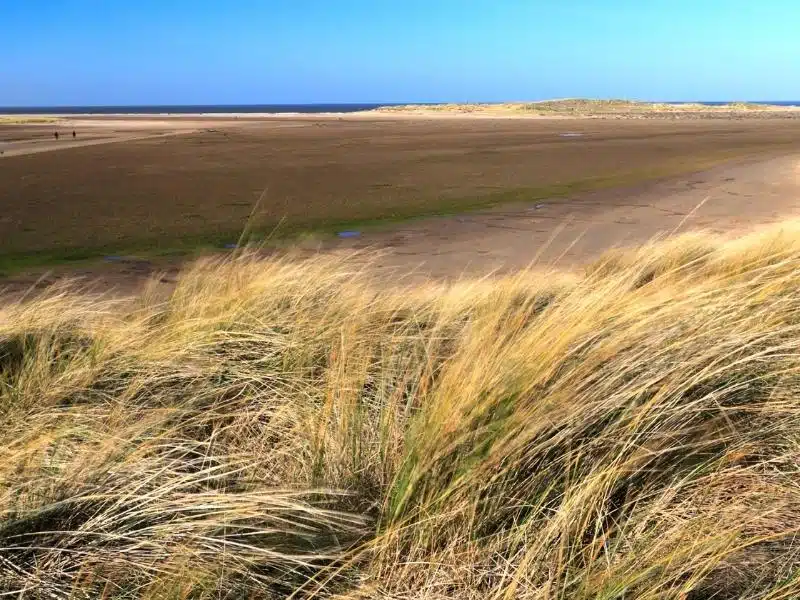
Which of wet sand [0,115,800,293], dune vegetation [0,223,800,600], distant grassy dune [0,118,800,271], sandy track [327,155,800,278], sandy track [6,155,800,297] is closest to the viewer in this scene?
dune vegetation [0,223,800,600]

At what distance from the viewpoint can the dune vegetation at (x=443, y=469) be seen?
1.69 metres

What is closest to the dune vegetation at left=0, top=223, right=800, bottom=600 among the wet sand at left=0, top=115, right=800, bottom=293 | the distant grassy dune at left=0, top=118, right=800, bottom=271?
the wet sand at left=0, top=115, right=800, bottom=293

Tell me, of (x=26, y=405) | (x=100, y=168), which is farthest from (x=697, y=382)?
(x=100, y=168)

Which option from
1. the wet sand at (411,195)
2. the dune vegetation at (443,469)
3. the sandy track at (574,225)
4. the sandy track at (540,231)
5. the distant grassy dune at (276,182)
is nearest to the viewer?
the dune vegetation at (443,469)

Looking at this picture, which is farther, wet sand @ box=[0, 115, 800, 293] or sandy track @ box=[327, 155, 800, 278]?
wet sand @ box=[0, 115, 800, 293]

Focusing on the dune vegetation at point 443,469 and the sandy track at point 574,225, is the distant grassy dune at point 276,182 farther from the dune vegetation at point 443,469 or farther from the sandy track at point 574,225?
the dune vegetation at point 443,469

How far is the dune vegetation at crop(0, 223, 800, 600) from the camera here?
1.69 metres

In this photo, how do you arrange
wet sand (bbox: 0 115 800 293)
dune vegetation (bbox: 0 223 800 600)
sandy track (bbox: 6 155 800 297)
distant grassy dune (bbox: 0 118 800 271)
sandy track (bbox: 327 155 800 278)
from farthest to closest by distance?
distant grassy dune (bbox: 0 118 800 271) → wet sand (bbox: 0 115 800 293) → sandy track (bbox: 327 155 800 278) → sandy track (bbox: 6 155 800 297) → dune vegetation (bbox: 0 223 800 600)

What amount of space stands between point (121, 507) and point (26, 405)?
1.16 metres

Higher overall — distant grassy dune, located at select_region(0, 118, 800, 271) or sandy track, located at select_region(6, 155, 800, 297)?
distant grassy dune, located at select_region(0, 118, 800, 271)

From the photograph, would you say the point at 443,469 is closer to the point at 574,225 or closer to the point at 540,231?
the point at 540,231

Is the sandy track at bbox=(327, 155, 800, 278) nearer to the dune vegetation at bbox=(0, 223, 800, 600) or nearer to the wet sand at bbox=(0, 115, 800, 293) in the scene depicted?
the wet sand at bbox=(0, 115, 800, 293)

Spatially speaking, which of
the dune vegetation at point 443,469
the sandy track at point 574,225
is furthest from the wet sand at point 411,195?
the dune vegetation at point 443,469

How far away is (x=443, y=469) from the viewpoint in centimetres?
199
